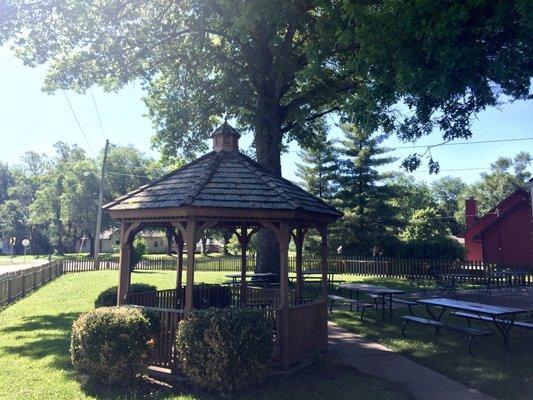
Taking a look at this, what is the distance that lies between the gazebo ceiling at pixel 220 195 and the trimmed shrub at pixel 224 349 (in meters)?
1.92

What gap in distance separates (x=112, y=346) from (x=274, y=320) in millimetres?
2977

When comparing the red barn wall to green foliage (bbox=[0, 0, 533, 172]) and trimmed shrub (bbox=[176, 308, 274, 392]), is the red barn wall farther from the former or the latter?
trimmed shrub (bbox=[176, 308, 274, 392])

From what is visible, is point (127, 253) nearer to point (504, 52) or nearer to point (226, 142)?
point (226, 142)

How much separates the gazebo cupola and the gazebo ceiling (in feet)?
0.33

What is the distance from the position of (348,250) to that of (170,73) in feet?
66.5

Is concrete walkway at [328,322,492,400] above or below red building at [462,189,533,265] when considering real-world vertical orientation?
below

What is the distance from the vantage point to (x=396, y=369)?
8258 millimetres

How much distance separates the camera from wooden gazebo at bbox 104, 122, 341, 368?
8031mm

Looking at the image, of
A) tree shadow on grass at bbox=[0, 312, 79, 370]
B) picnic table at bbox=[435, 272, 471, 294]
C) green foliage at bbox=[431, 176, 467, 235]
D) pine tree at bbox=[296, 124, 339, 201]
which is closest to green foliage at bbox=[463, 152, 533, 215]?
green foliage at bbox=[431, 176, 467, 235]

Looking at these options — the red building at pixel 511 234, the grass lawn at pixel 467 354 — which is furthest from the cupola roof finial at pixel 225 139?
the red building at pixel 511 234

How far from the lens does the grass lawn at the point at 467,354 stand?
732 centimetres

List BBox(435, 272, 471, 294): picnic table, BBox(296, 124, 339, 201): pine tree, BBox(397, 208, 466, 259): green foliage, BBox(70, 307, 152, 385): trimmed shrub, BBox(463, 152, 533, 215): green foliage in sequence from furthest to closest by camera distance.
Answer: BBox(463, 152, 533, 215): green foliage
BBox(296, 124, 339, 201): pine tree
BBox(397, 208, 466, 259): green foliage
BBox(435, 272, 471, 294): picnic table
BBox(70, 307, 152, 385): trimmed shrub

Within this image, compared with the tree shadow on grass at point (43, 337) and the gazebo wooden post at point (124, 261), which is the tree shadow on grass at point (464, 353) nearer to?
the gazebo wooden post at point (124, 261)

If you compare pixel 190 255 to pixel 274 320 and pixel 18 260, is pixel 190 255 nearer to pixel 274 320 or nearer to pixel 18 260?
pixel 274 320
